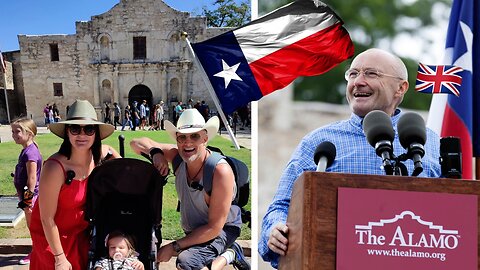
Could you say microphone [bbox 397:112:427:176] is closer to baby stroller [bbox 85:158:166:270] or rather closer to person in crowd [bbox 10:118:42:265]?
baby stroller [bbox 85:158:166:270]

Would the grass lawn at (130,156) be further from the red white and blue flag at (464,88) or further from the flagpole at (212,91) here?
the red white and blue flag at (464,88)

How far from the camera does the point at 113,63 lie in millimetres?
3527

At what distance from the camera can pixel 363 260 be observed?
1.31m

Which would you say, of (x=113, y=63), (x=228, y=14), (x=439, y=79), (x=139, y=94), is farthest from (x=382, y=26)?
(x=113, y=63)

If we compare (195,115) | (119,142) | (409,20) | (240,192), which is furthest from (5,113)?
(409,20)

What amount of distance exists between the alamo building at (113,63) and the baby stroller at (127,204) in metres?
0.72

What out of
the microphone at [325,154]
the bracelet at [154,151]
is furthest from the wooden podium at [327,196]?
the bracelet at [154,151]

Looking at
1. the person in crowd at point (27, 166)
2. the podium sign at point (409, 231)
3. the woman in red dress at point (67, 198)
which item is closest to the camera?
the podium sign at point (409, 231)

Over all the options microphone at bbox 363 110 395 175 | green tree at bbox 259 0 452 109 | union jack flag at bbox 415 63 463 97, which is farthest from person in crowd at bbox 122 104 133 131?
microphone at bbox 363 110 395 175

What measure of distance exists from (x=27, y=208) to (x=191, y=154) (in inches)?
49.8

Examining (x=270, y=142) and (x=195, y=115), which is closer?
(x=195, y=115)

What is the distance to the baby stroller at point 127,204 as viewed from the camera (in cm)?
274

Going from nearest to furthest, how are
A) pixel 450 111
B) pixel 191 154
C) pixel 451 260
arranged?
pixel 451 260
pixel 191 154
pixel 450 111

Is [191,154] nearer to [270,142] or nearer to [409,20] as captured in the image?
[270,142]
